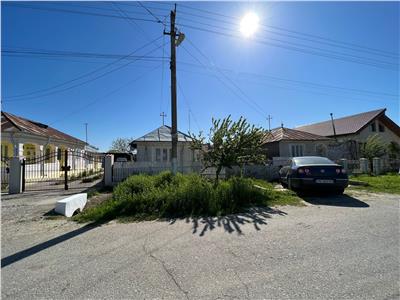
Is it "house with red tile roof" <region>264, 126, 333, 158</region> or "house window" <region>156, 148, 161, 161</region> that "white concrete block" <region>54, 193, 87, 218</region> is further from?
"house with red tile roof" <region>264, 126, 333, 158</region>

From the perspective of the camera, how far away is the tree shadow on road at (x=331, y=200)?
Result: 678 cm

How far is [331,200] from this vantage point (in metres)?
7.34

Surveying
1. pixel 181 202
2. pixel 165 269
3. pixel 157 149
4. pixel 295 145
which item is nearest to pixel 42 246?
pixel 165 269

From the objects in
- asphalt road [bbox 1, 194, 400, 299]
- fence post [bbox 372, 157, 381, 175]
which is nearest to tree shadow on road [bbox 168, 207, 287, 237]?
asphalt road [bbox 1, 194, 400, 299]

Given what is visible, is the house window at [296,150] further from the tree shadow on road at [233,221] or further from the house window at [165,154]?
the tree shadow on road at [233,221]

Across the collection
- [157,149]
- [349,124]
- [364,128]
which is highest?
[349,124]

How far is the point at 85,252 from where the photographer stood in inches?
142

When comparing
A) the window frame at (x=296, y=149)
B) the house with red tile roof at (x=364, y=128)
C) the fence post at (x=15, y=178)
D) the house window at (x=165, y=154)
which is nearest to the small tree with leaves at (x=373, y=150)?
the window frame at (x=296, y=149)

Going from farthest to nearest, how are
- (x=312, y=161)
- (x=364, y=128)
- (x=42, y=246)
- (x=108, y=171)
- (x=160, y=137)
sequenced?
(x=364, y=128) < (x=160, y=137) < (x=108, y=171) < (x=312, y=161) < (x=42, y=246)

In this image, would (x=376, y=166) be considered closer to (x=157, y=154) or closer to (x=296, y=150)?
(x=296, y=150)

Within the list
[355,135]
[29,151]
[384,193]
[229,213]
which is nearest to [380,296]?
[229,213]

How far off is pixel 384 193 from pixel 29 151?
83.9 feet

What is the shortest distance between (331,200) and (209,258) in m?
5.79

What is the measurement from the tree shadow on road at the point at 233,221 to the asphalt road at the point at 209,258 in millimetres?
23
